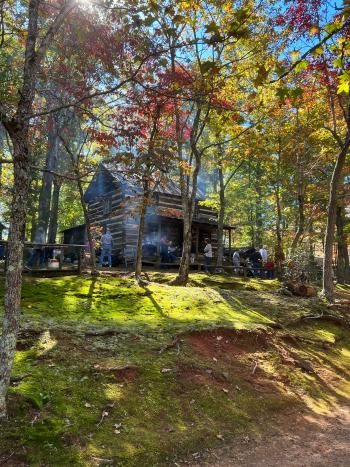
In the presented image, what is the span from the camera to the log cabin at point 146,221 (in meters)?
25.2

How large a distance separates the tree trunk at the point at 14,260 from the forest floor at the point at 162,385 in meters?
0.59

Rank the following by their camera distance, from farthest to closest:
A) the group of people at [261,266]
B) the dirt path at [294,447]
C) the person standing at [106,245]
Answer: the group of people at [261,266], the person standing at [106,245], the dirt path at [294,447]

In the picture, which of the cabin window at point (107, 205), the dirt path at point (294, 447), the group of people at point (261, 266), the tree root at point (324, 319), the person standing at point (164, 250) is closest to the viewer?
the dirt path at point (294, 447)

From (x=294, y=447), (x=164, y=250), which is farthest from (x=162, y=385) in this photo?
(x=164, y=250)

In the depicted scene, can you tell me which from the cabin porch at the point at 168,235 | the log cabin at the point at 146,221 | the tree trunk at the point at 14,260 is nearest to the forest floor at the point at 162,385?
the tree trunk at the point at 14,260

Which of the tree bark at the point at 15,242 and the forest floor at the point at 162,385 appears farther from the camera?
the forest floor at the point at 162,385

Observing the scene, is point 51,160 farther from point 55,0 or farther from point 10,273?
point 10,273

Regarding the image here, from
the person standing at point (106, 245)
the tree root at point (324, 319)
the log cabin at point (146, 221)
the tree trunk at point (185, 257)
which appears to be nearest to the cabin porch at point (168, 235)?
the log cabin at point (146, 221)

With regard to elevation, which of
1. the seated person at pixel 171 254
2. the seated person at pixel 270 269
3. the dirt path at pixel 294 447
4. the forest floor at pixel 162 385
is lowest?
the dirt path at pixel 294 447

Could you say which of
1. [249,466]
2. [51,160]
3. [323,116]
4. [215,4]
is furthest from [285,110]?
[249,466]

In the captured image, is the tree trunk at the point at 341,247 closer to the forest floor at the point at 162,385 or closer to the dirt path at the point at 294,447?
the forest floor at the point at 162,385

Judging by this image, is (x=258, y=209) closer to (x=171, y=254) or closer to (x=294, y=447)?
(x=171, y=254)

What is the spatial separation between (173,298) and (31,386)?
6522 millimetres

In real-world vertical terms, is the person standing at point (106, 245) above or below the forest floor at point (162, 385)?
above
